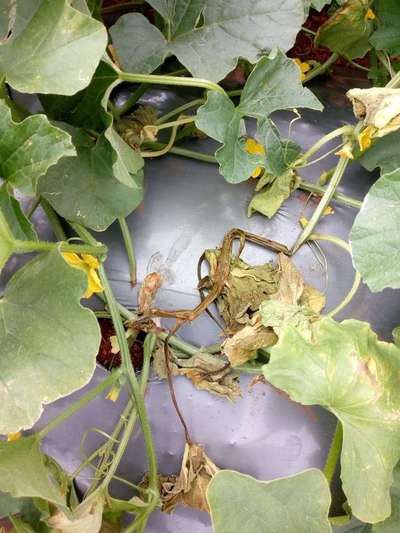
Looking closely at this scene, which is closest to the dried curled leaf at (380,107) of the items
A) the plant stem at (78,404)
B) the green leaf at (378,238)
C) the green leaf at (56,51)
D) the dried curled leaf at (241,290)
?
the green leaf at (378,238)

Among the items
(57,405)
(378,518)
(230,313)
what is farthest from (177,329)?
(378,518)

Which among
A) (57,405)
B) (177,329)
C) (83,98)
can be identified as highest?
(83,98)

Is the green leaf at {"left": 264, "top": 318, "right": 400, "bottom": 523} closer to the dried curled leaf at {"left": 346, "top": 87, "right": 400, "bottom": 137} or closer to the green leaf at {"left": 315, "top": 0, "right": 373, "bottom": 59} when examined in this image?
the dried curled leaf at {"left": 346, "top": 87, "right": 400, "bottom": 137}

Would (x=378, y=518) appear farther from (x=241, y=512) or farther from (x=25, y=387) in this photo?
(x=25, y=387)

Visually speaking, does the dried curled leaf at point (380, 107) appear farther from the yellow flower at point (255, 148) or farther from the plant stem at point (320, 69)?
the plant stem at point (320, 69)

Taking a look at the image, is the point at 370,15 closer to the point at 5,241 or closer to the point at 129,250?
the point at 129,250

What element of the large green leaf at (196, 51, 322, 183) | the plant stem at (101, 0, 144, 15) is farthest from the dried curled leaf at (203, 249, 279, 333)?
the plant stem at (101, 0, 144, 15)
